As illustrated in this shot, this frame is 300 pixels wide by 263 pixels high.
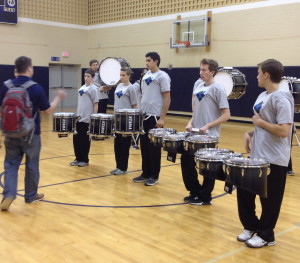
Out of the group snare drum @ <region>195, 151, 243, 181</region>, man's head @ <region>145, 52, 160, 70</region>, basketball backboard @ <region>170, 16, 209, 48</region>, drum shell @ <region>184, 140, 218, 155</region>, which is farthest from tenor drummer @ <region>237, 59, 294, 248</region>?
basketball backboard @ <region>170, 16, 209, 48</region>

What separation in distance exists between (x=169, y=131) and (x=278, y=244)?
6.20 ft

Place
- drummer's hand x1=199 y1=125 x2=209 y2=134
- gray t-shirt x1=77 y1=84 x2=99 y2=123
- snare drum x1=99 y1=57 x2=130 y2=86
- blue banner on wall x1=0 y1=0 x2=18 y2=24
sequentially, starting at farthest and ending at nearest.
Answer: blue banner on wall x1=0 y1=0 x2=18 y2=24 < snare drum x1=99 y1=57 x2=130 y2=86 < gray t-shirt x1=77 y1=84 x2=99 y2=123 < drummer's hand x1=199 y1=125 x2=209 y2=134

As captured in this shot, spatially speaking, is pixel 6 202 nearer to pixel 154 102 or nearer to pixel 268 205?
pixel 154 102

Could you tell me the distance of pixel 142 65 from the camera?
16828 millimetres

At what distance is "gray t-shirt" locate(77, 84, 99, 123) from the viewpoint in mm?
6656

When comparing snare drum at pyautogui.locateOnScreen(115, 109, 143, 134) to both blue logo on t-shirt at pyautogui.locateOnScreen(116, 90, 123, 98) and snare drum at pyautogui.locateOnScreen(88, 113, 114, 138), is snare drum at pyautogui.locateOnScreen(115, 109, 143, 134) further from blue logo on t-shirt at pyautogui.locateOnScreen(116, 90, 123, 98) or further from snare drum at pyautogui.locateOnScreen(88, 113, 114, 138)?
blue logo on t-shirt at pyautogui.locateOnScreen(116, 90, 123, 98)

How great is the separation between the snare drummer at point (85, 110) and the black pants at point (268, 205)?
3.66 m

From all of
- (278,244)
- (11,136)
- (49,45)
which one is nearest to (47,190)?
(11,136)

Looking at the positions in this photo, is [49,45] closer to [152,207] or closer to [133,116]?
[133,116]

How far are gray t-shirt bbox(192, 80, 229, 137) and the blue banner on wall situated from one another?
1386cm

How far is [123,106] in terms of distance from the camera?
6.41m

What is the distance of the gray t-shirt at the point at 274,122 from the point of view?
3213mm

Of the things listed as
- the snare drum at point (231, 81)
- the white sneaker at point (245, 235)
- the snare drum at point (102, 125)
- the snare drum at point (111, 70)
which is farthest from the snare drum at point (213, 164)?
the snare drum at point (231, 81)

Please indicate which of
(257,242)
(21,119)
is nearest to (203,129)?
(257,242)
